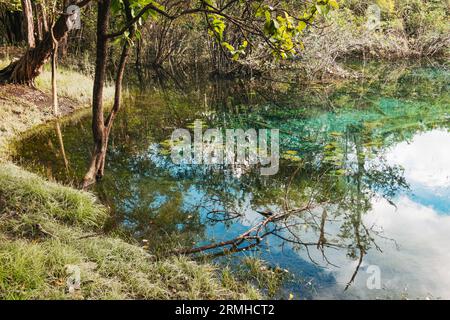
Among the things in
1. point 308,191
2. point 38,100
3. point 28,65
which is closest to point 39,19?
point 28,65

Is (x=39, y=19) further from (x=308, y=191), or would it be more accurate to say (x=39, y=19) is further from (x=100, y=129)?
(x=308, y=191)

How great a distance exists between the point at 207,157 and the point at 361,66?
22268 millimetres

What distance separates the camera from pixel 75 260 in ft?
13.8

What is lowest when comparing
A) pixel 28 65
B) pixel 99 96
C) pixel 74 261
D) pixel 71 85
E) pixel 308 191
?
pixel 74 261

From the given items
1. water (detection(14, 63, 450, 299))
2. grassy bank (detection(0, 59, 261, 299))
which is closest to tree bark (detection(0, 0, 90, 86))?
water (detection(14, 63, 450, 299))

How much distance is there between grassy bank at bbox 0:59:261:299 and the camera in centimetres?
376

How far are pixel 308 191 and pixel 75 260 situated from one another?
4.56m

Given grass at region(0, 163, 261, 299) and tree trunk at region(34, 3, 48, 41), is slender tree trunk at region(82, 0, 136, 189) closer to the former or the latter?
grass at region(0, 163, 261, 299)

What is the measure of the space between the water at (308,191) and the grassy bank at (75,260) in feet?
1.78

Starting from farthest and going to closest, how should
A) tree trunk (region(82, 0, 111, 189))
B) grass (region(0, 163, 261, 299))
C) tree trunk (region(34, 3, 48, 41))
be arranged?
1. tree trunk (region(34, 3, 48, 41))
2. tree trunk (region(82, 0, 111, 189))
3. grass (region(0, 163, 261, 299))

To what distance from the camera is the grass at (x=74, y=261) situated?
3.74 metres

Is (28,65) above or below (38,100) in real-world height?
above
